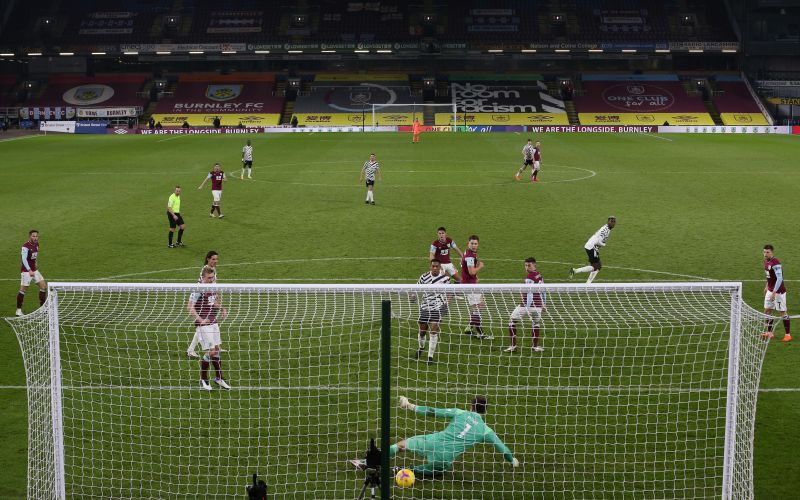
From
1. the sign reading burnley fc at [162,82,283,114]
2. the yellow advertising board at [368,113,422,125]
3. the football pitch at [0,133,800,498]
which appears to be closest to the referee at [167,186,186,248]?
the football pitch at [0,133,800,498]

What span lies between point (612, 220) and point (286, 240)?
977 cm

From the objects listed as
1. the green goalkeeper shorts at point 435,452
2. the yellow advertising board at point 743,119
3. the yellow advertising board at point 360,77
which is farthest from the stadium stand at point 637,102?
the green goalkeeper shorts at point 435,452

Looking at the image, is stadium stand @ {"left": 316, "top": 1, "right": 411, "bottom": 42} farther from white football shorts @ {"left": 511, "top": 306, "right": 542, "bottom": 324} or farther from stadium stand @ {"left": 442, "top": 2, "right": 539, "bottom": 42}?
white football shorts @ {"left": 511, "top": 306, "right": 542, "bottom": 324}

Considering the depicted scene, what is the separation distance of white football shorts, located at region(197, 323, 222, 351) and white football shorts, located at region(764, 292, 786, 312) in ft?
31.6

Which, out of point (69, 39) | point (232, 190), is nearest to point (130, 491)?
point (232, 190)

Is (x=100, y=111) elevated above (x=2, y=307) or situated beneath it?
elevated above

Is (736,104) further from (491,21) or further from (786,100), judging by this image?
(491,21)

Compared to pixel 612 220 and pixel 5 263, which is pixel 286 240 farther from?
pixel 612 220

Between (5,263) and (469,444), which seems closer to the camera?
(469,444)

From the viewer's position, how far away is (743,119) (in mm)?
80125

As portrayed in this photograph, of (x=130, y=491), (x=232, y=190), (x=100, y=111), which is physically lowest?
(x=130, y=491)

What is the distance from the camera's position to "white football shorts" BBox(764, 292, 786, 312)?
53.8ft

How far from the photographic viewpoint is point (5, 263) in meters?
22.9

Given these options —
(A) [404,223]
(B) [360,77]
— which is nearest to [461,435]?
(A) [404,223]
